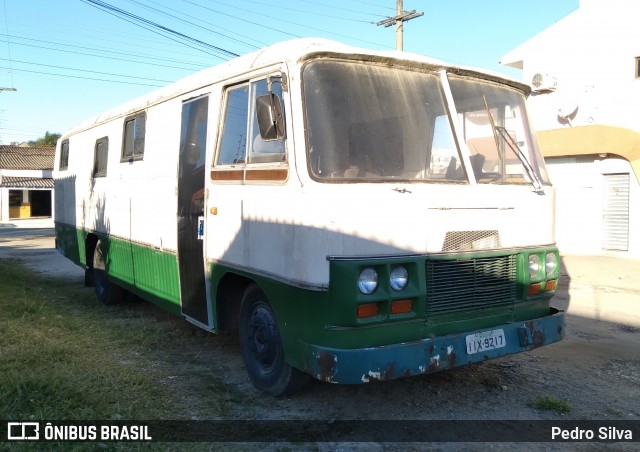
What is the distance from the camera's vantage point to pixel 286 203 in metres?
4.20

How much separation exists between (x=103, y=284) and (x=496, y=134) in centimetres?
637

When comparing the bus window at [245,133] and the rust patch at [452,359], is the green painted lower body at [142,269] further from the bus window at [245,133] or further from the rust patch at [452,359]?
the rust patch at [452,359]

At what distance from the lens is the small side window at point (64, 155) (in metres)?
10.6

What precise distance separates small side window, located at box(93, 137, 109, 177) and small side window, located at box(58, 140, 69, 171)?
2076 millimetres

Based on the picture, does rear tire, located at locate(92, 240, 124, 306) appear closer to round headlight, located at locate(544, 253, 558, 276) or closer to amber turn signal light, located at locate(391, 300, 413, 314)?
amber turn signal light, located at locate(391, 300, 413, 314)

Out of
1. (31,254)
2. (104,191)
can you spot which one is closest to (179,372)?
(104,191)

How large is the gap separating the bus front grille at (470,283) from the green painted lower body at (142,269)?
9.58 ft

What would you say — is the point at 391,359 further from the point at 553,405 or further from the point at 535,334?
the point at 553,405

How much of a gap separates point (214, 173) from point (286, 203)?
4.22ft

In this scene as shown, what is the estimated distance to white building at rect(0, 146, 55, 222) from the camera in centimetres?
4026

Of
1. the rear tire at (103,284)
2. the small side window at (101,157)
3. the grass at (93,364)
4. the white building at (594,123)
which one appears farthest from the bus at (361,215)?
the white building at (594,123)

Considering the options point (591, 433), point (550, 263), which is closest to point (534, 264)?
point (550, 263)

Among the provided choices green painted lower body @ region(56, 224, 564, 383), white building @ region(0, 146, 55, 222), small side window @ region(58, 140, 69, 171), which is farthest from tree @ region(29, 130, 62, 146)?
green painted lower body @ region(56, 224, 564, 383)

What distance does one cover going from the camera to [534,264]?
4797 mm
